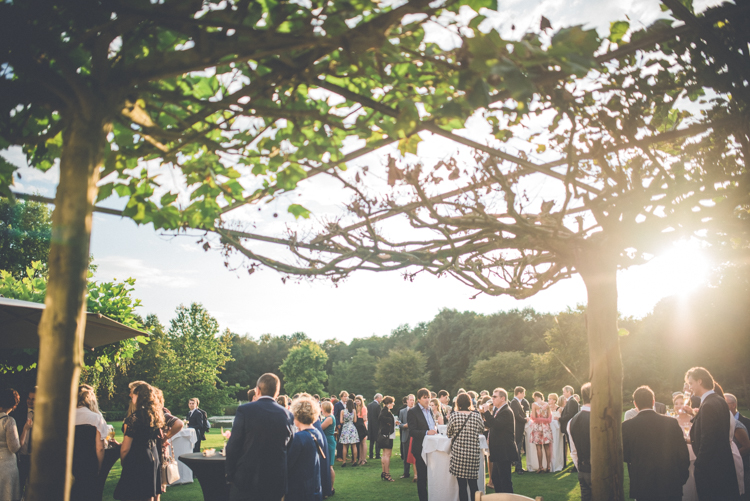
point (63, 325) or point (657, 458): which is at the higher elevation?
point (63, 325)

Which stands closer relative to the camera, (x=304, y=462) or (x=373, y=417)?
(x=304, y=462)

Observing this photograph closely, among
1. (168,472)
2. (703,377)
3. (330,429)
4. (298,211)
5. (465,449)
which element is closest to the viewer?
(298,211)

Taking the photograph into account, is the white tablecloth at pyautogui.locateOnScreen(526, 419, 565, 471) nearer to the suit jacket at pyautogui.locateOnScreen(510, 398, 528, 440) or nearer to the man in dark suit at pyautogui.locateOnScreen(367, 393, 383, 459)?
the suit jacket at pyautogui.locateOnScreen(510, 398, 528, 440)

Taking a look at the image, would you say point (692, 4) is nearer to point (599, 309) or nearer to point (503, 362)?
point (599, 309)

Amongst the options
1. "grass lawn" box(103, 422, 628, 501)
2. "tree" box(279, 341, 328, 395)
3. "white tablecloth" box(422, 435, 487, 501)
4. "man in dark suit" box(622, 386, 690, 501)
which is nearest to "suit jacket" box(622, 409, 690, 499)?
"man in dark suit" box(622, 386, 690, 501)

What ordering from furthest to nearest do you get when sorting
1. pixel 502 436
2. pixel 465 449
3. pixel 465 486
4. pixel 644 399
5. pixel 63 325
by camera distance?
pixel 502 436
pixel 465 486
pixel 465 449
pixel 644 399
pixel 63 325

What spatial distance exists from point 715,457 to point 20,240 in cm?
3424

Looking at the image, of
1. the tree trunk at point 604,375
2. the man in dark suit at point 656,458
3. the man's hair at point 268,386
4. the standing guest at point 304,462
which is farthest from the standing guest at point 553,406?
the man's hair at point 268,386

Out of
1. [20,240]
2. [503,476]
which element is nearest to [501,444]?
[503,476]

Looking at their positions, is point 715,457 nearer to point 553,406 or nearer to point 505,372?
point 553,406

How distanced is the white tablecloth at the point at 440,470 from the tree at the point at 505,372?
4103cm

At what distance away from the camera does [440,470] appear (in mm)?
7953

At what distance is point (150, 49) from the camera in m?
2.25

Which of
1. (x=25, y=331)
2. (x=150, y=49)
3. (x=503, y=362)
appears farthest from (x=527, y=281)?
(x=503, y=362)
